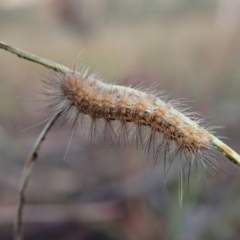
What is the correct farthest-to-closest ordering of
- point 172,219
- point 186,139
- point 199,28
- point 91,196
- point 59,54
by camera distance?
point 59,54
point 199,28
point 91,196
point 172,219
point 186,139

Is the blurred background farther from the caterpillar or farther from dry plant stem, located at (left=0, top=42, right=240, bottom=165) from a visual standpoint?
dry plant stem, located at (left=0, top=42, right=240, bottom=165)

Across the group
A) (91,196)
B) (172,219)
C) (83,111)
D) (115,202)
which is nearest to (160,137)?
(83,111)

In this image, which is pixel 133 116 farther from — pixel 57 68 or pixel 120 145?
pixel 120 145

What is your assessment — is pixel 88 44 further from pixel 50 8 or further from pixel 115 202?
pixel 115 202

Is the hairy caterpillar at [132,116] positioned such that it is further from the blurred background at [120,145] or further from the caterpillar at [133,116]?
the blurred background at [120,145]

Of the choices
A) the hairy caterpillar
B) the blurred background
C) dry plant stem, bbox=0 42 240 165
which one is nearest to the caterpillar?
the hairy caterpillar

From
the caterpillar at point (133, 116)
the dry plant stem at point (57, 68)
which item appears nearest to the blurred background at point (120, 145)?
the caterpillar at point (133, 116)
